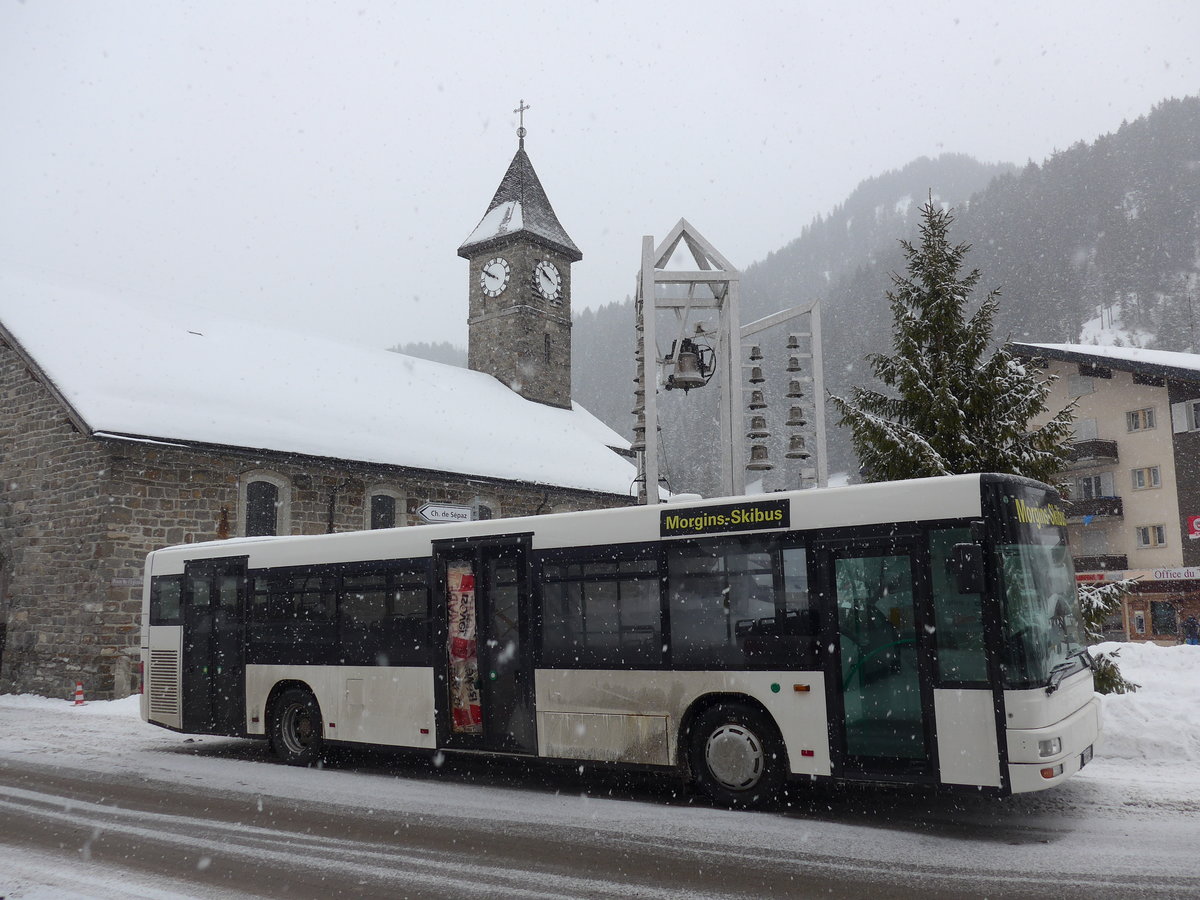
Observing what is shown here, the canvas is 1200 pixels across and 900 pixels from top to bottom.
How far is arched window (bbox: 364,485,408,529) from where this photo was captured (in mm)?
23828

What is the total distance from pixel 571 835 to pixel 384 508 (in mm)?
17986

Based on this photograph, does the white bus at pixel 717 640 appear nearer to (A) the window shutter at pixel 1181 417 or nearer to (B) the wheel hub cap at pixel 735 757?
(B) the wheel hub cap at pixel 735 757

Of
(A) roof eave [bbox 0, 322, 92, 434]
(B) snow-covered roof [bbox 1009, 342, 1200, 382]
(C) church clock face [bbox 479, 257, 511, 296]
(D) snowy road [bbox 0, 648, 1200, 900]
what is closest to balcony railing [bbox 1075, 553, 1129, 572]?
(B) snow-covered roof [bbox 1009, 342, 1200, 382]

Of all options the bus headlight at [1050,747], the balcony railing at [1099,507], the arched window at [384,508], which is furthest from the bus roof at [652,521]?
the balcony railing at [1099,507]

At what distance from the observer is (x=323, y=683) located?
35.4 feet

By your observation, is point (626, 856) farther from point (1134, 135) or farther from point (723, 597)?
point (1134, 135)

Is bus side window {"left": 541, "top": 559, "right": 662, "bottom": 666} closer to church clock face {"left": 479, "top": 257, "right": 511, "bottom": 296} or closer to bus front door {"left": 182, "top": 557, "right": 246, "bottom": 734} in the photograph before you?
bus front door {"left": 182, "top": 557, "right": 246, "bottom": 734}

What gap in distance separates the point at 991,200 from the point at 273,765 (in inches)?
3773

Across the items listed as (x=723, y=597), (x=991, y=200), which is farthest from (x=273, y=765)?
(x=991, y=200)

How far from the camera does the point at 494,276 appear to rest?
38906mm

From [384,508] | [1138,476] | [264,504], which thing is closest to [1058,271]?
[1138,476]

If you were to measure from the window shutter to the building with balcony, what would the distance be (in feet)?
0.11

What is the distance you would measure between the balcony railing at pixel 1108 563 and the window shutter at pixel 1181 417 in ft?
16.2

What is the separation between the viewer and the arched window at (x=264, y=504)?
69.5 ft
